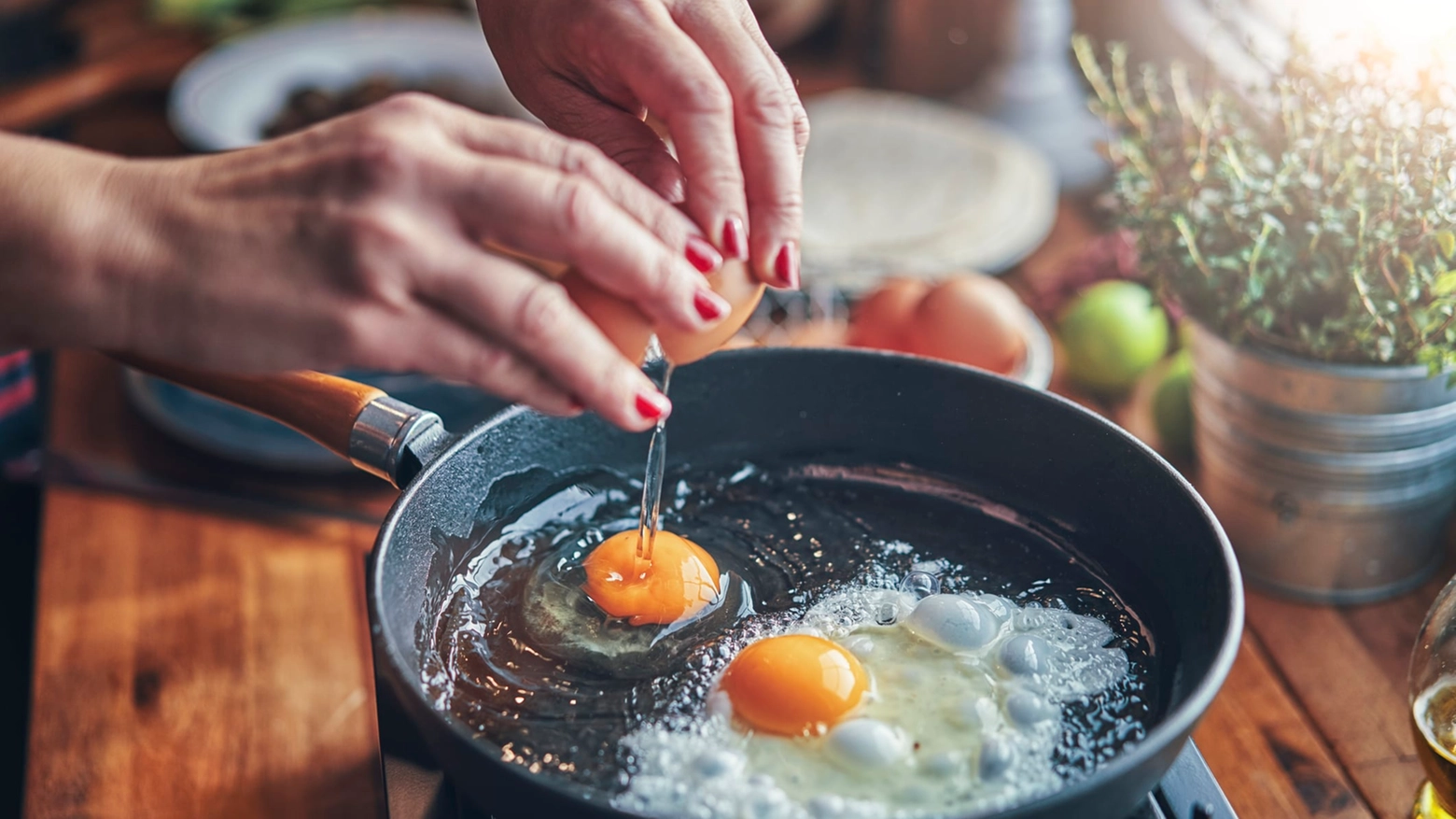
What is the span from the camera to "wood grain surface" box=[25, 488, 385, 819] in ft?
3.95

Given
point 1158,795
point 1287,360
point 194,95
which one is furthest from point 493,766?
point 194,95

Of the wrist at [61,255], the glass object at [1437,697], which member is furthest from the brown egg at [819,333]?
the wrist at [61,255]

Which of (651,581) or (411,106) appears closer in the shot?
(411,106)

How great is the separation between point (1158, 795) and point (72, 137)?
2.39 metres

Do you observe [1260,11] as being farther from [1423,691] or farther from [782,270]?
[782,270]

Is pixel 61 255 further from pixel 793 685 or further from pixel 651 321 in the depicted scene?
pixel 793 685

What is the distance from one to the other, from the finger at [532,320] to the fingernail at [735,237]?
138 millimetres

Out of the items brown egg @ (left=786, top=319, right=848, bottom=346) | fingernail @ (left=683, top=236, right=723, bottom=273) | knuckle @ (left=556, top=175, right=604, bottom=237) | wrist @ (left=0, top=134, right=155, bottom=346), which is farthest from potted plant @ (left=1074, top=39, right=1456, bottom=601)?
wrist @ (left=0, top=134, right=155, bottom=346)

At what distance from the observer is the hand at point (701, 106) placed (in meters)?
0.84

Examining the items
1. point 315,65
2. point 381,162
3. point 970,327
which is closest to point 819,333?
point 970,327

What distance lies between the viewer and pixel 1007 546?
3.56ft

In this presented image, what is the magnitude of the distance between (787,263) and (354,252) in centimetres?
32

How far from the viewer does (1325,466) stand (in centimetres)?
129

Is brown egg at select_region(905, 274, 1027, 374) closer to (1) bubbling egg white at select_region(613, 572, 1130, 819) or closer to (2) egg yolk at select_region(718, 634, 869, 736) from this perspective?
(1) bubbling egg white at select_region(613, 572, 1130, 819)
